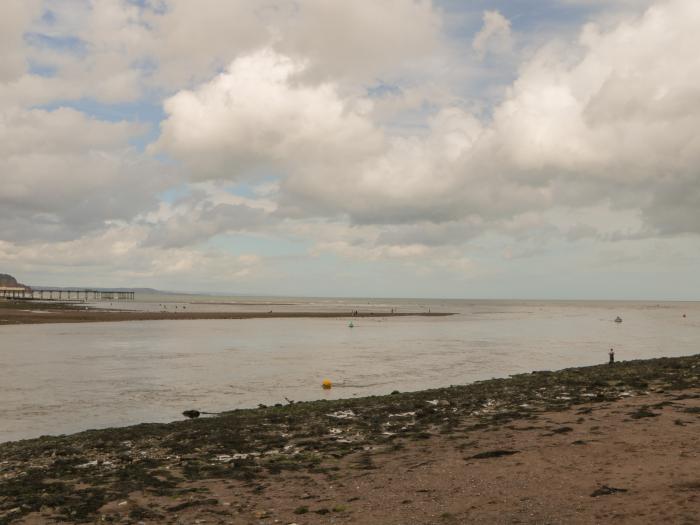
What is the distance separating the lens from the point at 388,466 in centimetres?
1435

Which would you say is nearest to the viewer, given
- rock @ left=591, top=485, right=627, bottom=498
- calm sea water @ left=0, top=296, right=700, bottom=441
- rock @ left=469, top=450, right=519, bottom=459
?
rock @ left=591, top=485, right=627, bottom=498

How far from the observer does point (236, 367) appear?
4259cm

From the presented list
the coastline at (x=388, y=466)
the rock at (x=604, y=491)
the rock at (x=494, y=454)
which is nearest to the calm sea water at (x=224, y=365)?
the coastline at (x=388, y=466)

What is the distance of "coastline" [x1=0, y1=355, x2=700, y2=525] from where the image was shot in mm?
11078

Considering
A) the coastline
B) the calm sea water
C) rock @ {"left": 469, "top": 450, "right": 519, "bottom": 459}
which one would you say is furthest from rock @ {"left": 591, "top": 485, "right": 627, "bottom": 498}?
the calm sea water

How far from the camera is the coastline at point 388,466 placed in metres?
11.1

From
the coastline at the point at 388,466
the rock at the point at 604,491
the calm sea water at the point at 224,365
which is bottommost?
→ the calm sea water at the point at 224,365

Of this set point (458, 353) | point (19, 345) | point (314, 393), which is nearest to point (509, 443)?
point (314, 393)

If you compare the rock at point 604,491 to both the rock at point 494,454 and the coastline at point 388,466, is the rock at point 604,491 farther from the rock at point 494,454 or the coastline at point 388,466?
the rock at point 494,454

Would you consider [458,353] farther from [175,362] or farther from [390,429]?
[390,429]

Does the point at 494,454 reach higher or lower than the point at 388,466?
higher

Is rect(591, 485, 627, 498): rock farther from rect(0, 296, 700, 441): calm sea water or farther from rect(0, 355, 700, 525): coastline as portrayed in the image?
rect(0, 296, 700, 441): calm sea water

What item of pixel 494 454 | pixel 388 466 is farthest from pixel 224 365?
pixel 494 454

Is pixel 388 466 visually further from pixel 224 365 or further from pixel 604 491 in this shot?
pixel 224 365
